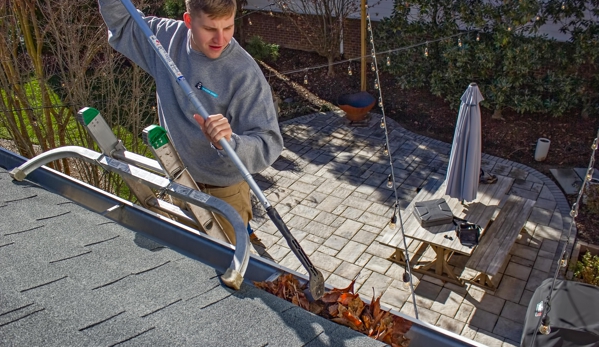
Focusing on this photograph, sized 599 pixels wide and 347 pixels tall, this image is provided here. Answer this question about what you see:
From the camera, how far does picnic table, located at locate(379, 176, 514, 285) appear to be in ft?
21.3

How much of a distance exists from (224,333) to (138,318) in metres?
0.27

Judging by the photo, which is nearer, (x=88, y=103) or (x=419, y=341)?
(x=419, y=341)

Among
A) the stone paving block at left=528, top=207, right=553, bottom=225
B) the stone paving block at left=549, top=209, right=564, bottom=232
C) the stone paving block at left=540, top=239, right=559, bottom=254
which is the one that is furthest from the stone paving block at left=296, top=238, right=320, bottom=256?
the stone paving block at left=549, top=209, right=564, bottom=232

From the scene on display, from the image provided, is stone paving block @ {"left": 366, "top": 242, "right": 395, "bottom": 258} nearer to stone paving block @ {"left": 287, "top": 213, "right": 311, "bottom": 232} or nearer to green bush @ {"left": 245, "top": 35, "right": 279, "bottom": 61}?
stone paving block @ {"left": 287, "top": 213, "right": 311, "bottom": 232}

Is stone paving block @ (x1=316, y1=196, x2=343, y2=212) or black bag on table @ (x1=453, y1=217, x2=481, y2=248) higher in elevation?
black bag on table @ (x1=453, y1=217, x2=481, y2=248)

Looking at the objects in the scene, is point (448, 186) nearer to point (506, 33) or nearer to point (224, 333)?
point (506, 33)

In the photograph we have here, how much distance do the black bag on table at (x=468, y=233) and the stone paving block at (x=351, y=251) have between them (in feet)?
4.38

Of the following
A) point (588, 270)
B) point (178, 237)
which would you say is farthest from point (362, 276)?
point (178, 237)

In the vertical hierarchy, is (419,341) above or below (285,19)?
above

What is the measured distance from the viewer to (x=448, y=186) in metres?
7.12

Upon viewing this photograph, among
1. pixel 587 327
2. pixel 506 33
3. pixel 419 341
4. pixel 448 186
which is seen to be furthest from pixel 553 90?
pixel 419 341

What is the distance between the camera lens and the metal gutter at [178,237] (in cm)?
188

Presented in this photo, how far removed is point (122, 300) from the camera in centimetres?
180

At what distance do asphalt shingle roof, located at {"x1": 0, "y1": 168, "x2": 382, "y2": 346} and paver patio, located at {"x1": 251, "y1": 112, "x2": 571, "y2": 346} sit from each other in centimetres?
290
